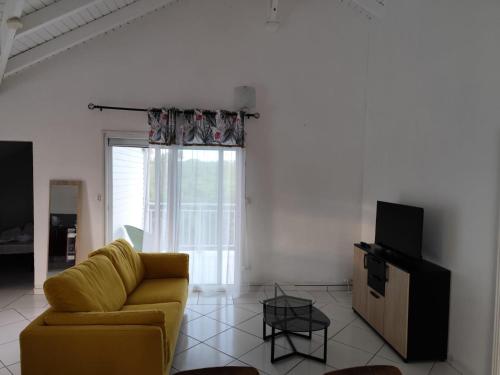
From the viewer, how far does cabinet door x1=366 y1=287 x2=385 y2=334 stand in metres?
2.99

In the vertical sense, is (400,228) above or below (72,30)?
below

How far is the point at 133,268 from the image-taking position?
3.15m

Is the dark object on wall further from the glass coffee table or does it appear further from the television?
the television

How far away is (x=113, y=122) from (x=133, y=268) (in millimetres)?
1953

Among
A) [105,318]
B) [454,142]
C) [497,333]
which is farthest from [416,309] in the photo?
[105,318]

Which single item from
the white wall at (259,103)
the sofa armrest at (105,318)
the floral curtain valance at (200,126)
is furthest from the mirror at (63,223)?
the sofa armrest at (105,318)

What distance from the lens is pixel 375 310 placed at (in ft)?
10.2

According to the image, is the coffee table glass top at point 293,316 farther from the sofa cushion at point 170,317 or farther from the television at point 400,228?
the television at point 400,228

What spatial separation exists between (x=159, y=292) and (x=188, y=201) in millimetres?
1399

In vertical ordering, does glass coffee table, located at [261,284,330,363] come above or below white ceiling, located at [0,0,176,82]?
below

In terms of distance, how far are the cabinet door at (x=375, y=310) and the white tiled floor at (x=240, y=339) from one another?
109 mm

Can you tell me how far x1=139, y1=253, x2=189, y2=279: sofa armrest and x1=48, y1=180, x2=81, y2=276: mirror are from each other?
1226 mm

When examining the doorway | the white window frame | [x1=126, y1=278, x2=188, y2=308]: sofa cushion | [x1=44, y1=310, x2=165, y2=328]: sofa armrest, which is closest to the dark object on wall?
the doorway

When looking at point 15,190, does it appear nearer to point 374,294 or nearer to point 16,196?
point 16,196
